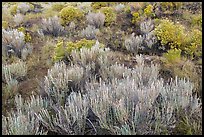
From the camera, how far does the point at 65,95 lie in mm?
5125

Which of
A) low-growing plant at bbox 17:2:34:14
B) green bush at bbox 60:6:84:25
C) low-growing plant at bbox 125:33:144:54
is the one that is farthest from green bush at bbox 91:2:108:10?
low-growing plant at bbox 125:33:144:54

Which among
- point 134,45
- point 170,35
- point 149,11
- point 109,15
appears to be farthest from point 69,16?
point 170,35

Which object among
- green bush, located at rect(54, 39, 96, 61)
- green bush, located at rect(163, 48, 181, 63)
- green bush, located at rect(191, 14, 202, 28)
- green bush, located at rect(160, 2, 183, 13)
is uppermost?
green bush, located at rect(160, 2, 183, 13)

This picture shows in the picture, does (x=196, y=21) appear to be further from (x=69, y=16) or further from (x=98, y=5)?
(x=69, y=16)

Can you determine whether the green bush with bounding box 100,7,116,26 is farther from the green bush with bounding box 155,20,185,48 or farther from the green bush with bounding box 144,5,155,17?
the green bush with bounding box 155,20,185,48

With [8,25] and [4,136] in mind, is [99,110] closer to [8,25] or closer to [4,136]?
[4,136]

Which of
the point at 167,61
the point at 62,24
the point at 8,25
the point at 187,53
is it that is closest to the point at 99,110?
the point at 167,61

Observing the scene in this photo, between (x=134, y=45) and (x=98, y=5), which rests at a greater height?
(x=98, y=5)

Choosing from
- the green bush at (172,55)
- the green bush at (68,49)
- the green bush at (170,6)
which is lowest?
the green bush at (172,55)

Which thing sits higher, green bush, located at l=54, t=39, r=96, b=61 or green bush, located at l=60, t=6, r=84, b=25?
green bush, located at l=60, t=6, r=84, b=25

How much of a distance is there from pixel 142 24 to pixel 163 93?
15.8ft

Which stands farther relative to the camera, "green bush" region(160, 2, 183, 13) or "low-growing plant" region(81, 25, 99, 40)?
"green bush" region(160, 2, 183, 13)

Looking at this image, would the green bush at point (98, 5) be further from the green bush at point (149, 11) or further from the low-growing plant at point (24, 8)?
the low-growing plant at point (24, 8)

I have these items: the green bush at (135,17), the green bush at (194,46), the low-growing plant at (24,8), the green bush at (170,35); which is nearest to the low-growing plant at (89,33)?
the green bush at (135,17)
